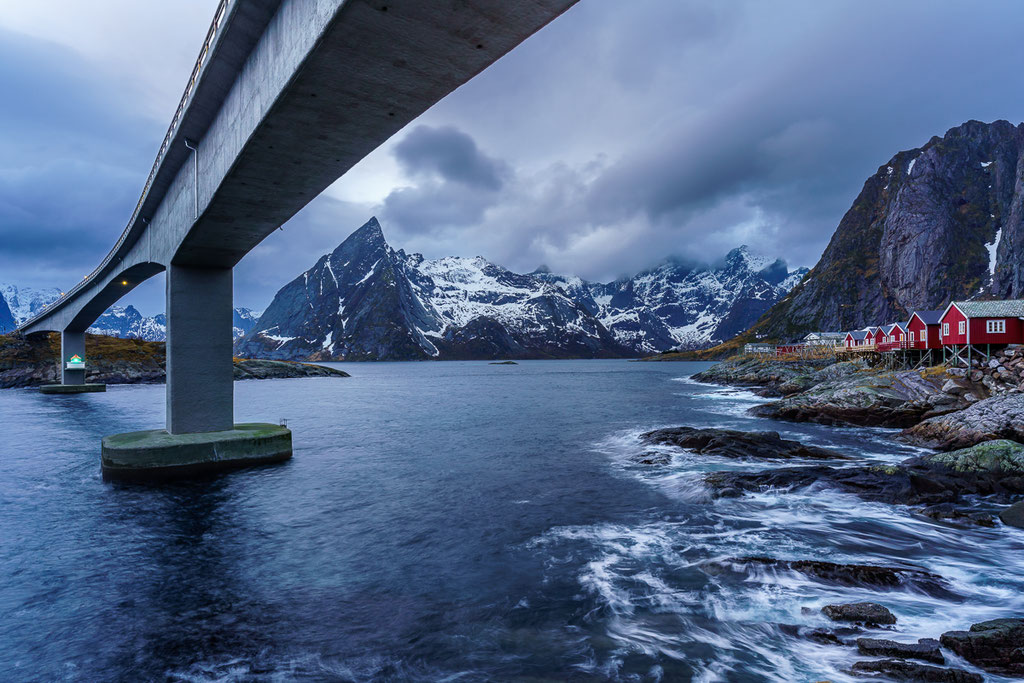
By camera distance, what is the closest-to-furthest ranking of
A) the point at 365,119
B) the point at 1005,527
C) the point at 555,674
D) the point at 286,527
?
1. the point at 555,674
2. the point at 365,119
3. the point at 1005,527
4. the point at 286,527

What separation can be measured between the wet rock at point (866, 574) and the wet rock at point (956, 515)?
5.18 metres

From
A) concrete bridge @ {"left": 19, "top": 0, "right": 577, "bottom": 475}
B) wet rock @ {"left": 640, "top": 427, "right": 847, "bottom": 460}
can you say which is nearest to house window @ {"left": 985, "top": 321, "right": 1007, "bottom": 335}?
wet rock @ {"left": 640, "top": 427, "right": 847, "bottom": 460}

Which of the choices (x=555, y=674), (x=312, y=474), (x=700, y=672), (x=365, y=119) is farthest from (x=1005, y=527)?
(x=312, y=474)

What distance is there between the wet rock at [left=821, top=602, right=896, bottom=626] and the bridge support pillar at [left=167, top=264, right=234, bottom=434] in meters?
23.0

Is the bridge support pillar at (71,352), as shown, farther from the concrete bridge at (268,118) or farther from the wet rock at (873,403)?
the wet rock at (873,403)

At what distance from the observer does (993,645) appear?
746cm

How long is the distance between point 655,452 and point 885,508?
444 inches

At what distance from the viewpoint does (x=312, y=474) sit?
2295 cm

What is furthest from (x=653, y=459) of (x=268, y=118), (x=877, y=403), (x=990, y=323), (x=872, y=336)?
(x=872, y=336)

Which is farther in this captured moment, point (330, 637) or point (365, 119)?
point (365, 119)

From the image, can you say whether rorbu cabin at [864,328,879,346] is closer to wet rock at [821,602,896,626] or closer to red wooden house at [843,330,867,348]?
red wooden house at [843,330,867,348]

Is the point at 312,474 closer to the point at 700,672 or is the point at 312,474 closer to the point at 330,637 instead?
the point at 330,637

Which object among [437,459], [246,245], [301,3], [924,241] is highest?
[924,241]

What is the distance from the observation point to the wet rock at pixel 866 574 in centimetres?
1051
